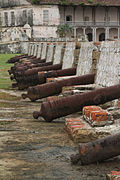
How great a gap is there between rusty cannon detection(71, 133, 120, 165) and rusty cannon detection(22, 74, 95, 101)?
157 inches

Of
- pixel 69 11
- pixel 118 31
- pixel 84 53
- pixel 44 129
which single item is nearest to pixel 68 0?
pixel 69 11

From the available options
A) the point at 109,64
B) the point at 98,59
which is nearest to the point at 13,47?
the point at 98,59

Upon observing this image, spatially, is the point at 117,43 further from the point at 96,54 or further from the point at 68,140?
the point at 68,140

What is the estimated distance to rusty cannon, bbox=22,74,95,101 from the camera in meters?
7.46

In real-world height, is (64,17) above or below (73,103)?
below

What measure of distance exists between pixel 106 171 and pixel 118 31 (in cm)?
5609

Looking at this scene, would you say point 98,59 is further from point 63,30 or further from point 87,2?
point 87,2

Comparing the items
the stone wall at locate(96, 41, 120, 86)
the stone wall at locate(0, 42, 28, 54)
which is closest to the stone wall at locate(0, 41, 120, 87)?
A: the stone wall at locate(96, 41, 120, 86)

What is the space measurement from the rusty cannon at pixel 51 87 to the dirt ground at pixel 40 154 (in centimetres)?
162

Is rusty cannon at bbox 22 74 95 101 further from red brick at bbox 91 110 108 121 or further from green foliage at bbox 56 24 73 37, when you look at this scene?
green foliage at bbox 56 24 73 37

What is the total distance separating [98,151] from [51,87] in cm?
409

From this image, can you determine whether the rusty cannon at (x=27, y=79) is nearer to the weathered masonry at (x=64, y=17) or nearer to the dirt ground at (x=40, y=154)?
the dirt ground at (x=40, y=154)

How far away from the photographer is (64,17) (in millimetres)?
57031

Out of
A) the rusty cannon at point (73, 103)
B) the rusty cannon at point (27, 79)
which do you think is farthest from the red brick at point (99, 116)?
the rusty cannon at point (27, 79)
